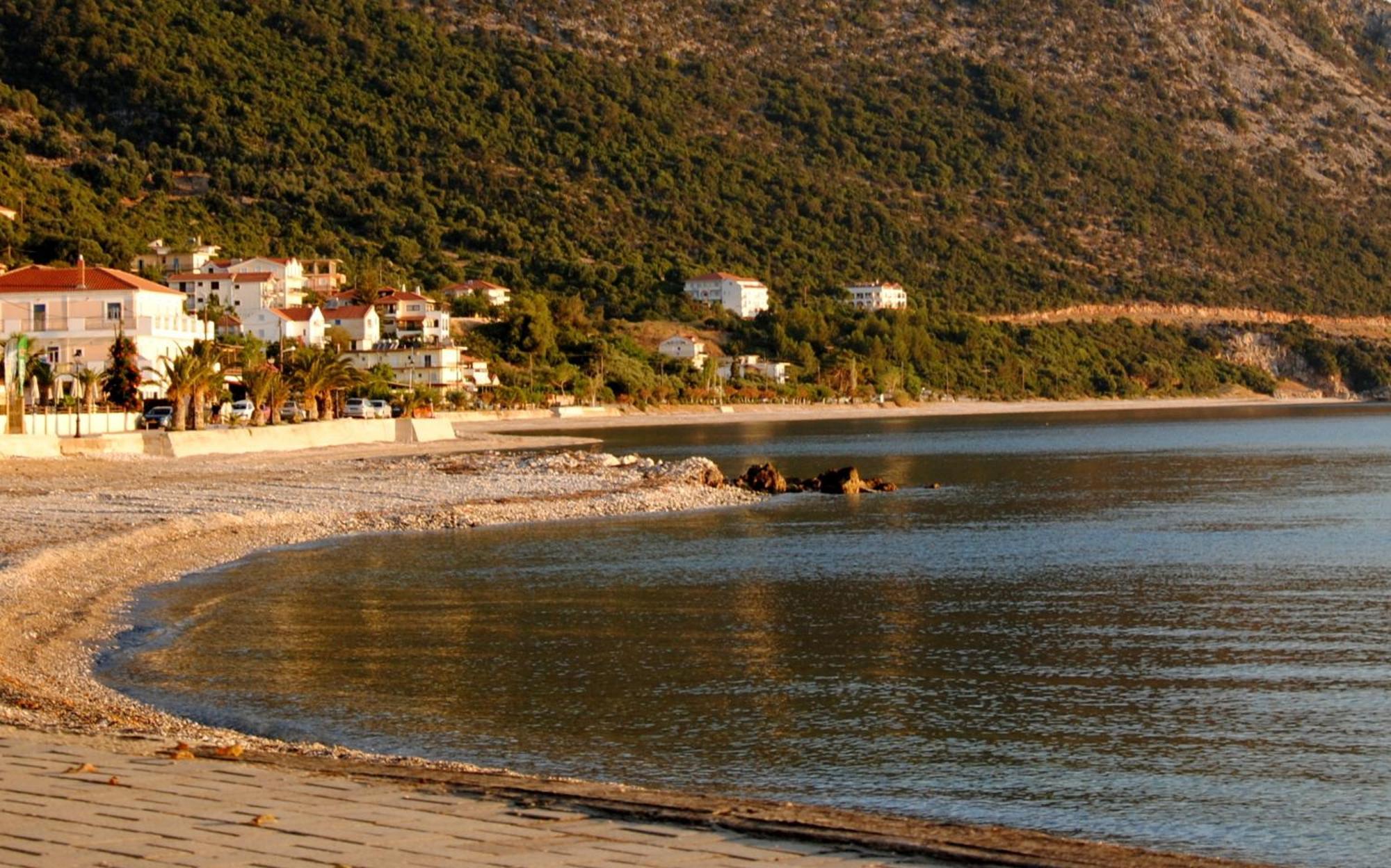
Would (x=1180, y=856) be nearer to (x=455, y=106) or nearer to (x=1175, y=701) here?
(x=1175, y=701)

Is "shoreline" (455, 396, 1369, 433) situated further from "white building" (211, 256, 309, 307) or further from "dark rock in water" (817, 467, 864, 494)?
"dark rock in water" (817, 467, 864, 494)

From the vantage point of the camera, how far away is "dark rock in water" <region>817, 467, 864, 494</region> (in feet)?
141

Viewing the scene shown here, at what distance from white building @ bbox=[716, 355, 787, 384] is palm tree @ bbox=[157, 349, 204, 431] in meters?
78.0

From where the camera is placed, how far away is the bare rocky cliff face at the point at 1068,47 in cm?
17900

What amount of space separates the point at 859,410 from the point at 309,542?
98.0 metres

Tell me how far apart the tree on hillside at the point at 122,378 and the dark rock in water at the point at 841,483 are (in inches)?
964

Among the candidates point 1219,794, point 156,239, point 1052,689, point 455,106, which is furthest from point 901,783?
point 455,106

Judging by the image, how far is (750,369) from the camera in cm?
13200

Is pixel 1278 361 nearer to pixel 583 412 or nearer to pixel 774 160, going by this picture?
pixel 774 160

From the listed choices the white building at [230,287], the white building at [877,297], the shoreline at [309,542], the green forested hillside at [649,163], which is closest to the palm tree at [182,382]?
the shoreline at [309,542]

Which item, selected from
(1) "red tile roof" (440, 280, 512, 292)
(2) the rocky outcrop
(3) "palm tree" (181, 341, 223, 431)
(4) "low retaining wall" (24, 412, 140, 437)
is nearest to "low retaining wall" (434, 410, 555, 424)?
(3) "palm tree" (181, 341, 223, 431)

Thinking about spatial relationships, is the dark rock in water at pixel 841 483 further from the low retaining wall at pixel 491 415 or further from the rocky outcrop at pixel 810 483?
the low retaining wall at pixel 491 415

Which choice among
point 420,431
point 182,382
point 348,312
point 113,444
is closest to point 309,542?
point 113,444

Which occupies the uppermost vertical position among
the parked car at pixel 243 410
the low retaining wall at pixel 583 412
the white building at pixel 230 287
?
the white building at pixel 230 287
